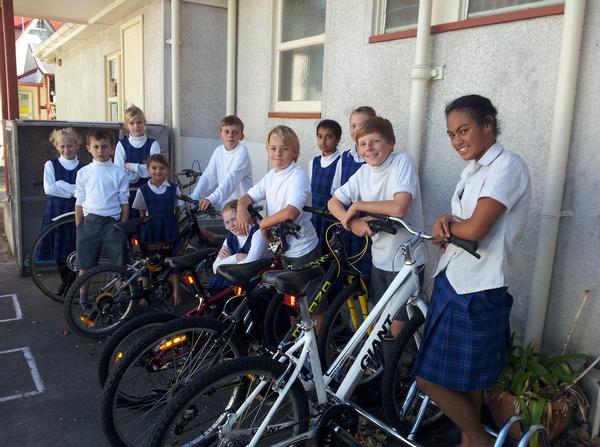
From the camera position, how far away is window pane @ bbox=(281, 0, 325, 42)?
532cm

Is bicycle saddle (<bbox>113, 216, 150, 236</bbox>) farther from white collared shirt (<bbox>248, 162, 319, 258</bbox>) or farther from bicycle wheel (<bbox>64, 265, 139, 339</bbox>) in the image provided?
white collared shirt (<bbox>248, 162, 319, 258</bbox>)

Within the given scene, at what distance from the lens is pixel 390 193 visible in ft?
9.55

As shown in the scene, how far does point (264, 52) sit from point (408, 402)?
4397mm

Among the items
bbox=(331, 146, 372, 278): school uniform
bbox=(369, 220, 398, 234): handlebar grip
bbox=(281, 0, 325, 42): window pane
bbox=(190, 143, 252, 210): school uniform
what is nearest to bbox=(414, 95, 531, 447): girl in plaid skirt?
Answer: bbox=(369, 220, 398, 234): handlebar grip

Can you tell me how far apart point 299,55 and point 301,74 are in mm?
217

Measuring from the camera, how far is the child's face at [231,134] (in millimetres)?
4496

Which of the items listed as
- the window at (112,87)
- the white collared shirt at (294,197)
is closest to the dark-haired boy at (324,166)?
the white collared shirt at (294,197)

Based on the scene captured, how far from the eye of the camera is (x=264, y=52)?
19.5 ft

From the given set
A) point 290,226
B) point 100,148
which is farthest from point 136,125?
point 290,226

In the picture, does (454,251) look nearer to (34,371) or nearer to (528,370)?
(528,370)

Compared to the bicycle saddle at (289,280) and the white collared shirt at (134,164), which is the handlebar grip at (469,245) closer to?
the bicycle saddle at (289,280)

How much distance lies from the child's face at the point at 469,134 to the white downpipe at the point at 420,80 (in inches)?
62.9

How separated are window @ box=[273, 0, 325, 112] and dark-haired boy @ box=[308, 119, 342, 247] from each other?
4.58 ft

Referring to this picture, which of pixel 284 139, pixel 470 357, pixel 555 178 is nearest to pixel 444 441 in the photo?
pixel 470 357
